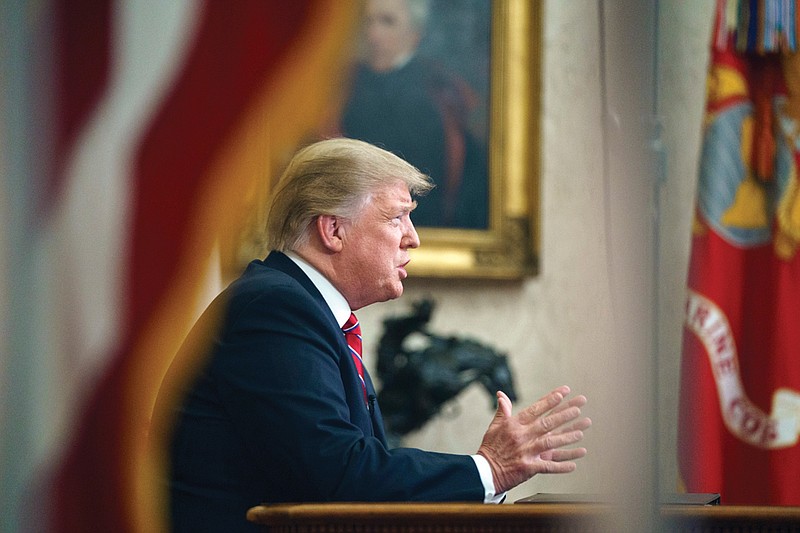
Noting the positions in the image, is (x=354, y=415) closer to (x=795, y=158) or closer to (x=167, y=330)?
(x=167, y=330)

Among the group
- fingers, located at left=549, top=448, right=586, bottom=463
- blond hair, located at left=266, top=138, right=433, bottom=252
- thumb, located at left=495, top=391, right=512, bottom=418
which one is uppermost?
blond hair, located at left=266, top=138, right=433, bottom=252

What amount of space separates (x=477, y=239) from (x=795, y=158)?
122 cm

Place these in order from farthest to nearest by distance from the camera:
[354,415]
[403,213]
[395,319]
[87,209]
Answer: [395,319]
[403,213]
[354,415]
[87,209]

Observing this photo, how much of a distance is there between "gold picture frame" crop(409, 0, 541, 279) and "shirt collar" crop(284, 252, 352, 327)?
1.86 meters

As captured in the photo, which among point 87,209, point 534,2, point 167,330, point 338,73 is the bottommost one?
point 167,330

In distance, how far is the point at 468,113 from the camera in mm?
4164

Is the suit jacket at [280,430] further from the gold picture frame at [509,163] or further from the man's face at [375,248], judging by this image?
the gold picture frame at [509,163]

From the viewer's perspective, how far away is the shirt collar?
2223 millimetres

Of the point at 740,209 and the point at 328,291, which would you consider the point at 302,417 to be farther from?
the point at 740,209

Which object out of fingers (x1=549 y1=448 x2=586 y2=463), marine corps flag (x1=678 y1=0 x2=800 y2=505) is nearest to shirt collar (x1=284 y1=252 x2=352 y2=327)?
fingers (x1=549 y1=448 x2=586 y2=463)

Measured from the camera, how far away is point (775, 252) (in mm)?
4117

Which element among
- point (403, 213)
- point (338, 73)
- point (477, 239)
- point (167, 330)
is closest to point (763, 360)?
point (477, 239)

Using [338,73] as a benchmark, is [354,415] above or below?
below

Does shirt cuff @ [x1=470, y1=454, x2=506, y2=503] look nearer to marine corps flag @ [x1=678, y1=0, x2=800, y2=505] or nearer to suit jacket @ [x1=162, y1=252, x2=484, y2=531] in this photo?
suit jacket @ [x1=162, y1=252, x2=484, y2=531]
